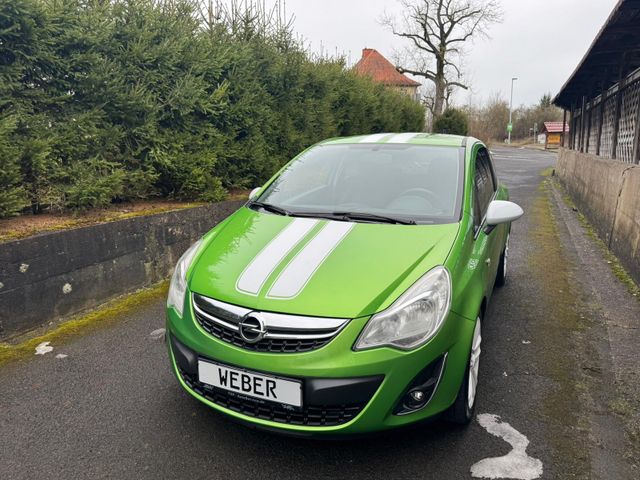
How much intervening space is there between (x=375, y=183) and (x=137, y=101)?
10.5 ft

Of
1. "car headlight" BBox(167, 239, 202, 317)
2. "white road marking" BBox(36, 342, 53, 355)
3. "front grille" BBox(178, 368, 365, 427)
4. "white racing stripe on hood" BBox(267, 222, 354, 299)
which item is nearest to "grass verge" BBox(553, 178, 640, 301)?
"white racing stripe on hood" BBox(267, 222, 354, 299)

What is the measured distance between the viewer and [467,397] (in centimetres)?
248

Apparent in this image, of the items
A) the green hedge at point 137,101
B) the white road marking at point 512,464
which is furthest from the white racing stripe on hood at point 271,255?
the green hedge at point 137,101

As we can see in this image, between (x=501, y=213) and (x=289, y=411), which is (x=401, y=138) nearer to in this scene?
(x=501, y=213)

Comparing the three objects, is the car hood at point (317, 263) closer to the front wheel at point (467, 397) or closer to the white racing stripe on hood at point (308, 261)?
the white racing stripe on hood at point (308, 261)

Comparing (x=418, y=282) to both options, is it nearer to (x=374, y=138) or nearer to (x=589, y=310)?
(x=374, y=138)

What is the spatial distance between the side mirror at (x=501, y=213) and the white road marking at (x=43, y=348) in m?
3.30

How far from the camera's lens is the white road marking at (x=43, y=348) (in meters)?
3.47

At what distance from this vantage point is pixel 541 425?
263cm

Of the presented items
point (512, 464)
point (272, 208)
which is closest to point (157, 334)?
point (272, 208)

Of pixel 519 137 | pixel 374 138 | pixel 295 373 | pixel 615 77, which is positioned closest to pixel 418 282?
pixel 295 373

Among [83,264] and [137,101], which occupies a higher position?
[137,101]

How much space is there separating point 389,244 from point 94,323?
2.78m

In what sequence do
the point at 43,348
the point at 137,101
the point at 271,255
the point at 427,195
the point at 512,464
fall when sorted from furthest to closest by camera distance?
the point at 137,101
the point at 43,348
the point at 427,195
the point at 271,255
the point at 512,464
